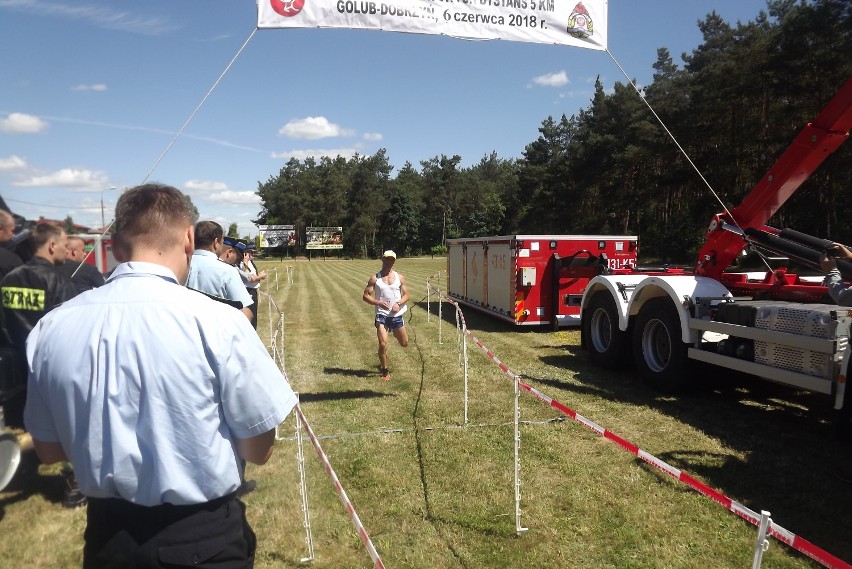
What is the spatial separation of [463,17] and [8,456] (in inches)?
231

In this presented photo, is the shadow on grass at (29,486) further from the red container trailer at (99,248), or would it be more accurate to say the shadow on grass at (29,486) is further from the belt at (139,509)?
the belt at (139,509)

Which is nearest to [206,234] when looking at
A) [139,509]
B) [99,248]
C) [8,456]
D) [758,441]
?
[99,248]

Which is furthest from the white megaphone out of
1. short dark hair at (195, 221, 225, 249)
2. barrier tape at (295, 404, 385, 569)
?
barrier tape at (295, 404, 385, 569)

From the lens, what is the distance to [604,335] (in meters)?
8.68

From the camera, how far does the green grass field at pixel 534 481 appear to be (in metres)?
3.60

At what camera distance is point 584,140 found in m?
43.9

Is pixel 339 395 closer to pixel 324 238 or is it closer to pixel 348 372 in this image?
pixel 348 372

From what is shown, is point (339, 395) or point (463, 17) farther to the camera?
point (339, 395)

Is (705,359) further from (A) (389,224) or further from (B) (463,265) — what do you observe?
(A) (389,224)

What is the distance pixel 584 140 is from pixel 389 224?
41.8 meters

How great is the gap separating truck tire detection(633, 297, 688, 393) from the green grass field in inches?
7.7

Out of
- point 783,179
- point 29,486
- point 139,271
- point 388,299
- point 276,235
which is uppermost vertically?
point 276,235

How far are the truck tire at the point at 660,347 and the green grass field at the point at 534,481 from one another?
0.20 metres

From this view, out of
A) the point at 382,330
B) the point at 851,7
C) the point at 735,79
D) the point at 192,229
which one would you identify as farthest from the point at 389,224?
the point at 192,229
